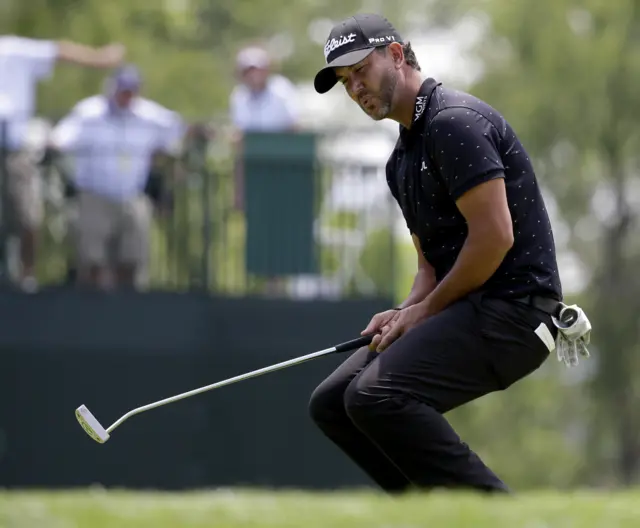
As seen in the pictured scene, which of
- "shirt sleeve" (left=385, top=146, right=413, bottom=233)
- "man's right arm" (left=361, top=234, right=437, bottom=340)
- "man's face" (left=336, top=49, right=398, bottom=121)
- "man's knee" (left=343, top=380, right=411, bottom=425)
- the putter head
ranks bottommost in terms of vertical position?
the putter head

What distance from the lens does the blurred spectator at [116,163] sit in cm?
1173

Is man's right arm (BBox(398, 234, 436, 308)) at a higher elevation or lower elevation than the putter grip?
higher

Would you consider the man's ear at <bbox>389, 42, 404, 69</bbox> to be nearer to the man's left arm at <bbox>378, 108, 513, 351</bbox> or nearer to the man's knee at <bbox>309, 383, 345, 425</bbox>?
the man's left arm at <bbox>378, 108, 513, 351</bbox>

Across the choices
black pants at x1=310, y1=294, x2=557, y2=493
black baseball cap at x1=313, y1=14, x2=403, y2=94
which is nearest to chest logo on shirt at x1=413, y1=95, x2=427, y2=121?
black baseball cap at x1=313, y1=14, x2=403, y2=94

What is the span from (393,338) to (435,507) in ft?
4.06

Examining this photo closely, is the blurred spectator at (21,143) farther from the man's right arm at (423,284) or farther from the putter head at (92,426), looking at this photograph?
the man's right arm at (423,284)

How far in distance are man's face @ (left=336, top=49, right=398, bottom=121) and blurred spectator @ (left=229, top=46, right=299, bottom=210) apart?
590 centimetres

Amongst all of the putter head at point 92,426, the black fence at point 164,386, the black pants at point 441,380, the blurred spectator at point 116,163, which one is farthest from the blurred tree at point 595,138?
the black pants at point 441,380

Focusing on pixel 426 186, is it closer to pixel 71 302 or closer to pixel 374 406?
pixel 374 406

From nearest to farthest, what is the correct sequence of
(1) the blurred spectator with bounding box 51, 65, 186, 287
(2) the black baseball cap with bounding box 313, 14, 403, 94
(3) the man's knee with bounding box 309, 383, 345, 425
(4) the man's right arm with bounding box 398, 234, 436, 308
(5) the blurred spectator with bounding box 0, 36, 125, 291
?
(2) the black baseball cap with bounding box 313, 14, 403, 94 → (3) the man's knee with bounding box 309, 383, 345, 425 → (4) the man's right arm with bounding box 398, 234, 436, 308 → (1) the blurred spectator with bounding box 51, 65, 186, 287 → (5) the blurred spectator with bounding box 0, 36, 125, 291

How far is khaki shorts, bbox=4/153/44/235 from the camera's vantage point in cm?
1191

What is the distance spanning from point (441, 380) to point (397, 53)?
136cm

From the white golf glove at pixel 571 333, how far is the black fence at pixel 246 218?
5.96 m

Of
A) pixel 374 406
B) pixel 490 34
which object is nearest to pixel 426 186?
pixel 374 406
